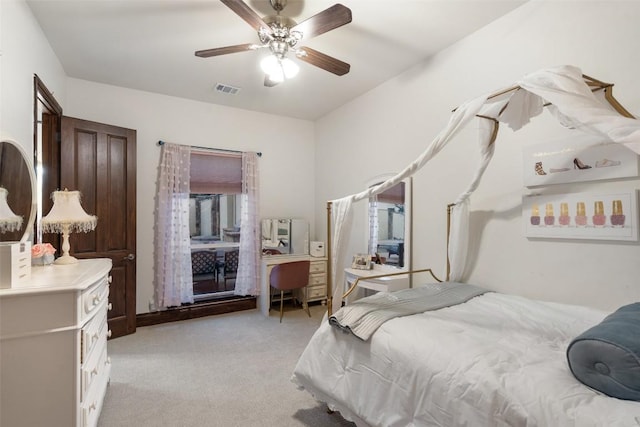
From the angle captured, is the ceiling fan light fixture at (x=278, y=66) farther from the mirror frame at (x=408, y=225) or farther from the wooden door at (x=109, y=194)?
the wooden door at (x=109, y=194)

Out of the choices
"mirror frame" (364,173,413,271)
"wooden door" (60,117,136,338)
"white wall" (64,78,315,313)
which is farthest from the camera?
"white wall" (64,78,315,313)

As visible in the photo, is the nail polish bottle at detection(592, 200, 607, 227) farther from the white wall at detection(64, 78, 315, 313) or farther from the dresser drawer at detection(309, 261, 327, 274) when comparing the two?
the white wall at detection(64, 78, 315, 313)

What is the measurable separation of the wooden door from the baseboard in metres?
0.29

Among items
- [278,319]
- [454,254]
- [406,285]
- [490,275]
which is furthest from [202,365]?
[490,275]

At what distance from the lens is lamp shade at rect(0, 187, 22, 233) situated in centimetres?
182

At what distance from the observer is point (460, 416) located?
1.34 m

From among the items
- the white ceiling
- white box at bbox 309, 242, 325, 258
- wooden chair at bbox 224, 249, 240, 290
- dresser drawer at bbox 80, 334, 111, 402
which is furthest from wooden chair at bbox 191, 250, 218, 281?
dresser drawer at bbox 80, 334, 111, 402

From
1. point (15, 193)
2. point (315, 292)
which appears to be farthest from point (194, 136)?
point (315, 292)

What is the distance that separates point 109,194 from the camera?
Answer: 11.6 ft

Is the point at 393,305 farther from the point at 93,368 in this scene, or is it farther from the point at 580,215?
the point at 93,368

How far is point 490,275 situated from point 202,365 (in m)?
2.78

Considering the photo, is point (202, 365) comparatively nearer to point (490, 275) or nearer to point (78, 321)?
point (78, 321)

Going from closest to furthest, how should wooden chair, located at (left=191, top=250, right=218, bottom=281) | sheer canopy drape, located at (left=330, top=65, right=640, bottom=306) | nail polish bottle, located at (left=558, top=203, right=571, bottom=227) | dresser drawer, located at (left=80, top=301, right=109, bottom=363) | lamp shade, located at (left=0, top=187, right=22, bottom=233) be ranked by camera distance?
1. sheer canopy drape, located at (left=330, top=65, right=640, bottom=306)
2. dresser drawer, located at (left=80, top=301, right=109, bottom=363)
3. lamp shade, located at (left=0, top=187, right=22, bottom=233)
4. nail polish bottle, located at (left=558, top=203, right=571, bottom=227)
5. wooden chair, located at (left=191, top=250, right=218, bottom=281)

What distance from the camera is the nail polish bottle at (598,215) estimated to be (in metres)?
2.06
